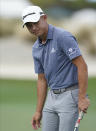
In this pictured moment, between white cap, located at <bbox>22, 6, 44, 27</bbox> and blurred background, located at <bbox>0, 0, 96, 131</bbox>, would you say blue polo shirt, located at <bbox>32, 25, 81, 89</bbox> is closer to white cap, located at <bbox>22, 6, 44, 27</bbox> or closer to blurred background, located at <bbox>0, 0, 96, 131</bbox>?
white cap, located at <bbox>22, 6, 44, 27</bbox>

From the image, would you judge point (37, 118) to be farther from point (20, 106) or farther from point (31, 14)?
point (20, 106)

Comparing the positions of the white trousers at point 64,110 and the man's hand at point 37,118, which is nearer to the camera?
the white trousers at point 64,110

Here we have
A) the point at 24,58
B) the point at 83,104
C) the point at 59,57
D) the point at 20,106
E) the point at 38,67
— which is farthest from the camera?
the point at 24,58

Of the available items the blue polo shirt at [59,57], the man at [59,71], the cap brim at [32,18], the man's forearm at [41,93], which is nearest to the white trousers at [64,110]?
the man at [59,71]

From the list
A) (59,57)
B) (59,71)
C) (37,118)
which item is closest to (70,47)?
(59,57)

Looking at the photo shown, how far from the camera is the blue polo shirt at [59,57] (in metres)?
5.02

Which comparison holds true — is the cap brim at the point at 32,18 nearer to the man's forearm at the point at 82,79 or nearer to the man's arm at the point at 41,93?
the man's forearm at the point at 82,79

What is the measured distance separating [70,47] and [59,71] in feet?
1.03

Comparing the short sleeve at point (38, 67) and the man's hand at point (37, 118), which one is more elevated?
the short sleeve at point (38, 67)

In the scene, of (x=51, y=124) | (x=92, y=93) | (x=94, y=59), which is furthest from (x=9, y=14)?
(x=51, y=124)

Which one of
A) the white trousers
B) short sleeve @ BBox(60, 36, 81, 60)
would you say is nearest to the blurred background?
the white trousers

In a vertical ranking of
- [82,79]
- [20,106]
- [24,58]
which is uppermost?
[82,79]

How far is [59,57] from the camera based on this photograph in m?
5.15

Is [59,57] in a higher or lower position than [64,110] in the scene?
higher
